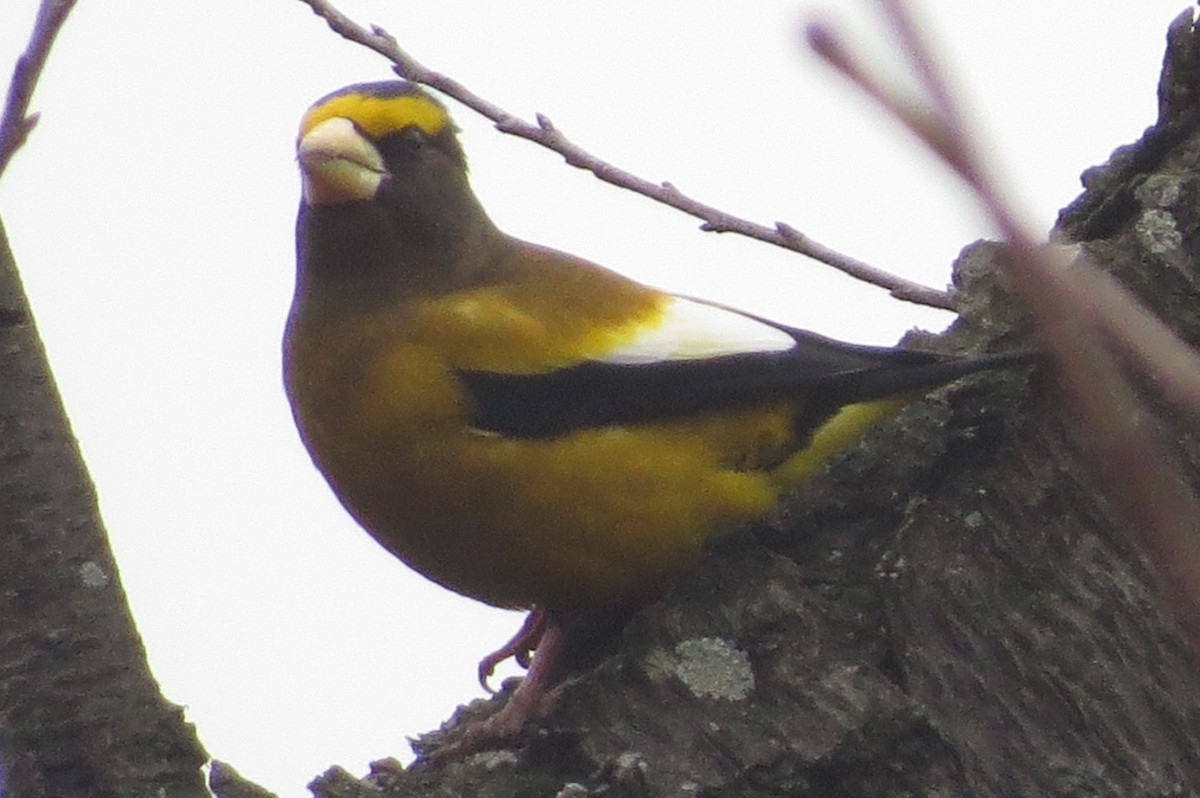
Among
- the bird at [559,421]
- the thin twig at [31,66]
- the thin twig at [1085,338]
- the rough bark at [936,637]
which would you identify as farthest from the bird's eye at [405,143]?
the thin twig at [1085,338]

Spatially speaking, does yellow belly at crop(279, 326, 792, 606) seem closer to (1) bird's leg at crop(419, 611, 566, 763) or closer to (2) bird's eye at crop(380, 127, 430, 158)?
(1) bird's leg at crop(419, 611, 566, 763)

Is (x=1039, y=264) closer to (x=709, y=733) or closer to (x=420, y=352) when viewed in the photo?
(x=709, y=733)

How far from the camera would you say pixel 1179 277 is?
270 cm

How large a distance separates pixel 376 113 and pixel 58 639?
6.29 feet

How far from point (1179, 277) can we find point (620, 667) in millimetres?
1233

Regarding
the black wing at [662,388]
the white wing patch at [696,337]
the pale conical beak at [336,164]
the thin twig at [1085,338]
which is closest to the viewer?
the thin twig at [1085,338]

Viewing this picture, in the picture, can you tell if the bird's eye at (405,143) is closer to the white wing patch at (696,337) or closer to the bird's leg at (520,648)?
the white wing patch at (696,337)

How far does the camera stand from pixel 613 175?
3461 millimetres

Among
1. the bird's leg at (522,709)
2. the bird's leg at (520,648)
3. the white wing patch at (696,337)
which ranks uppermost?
the white wing patch at (696,337)

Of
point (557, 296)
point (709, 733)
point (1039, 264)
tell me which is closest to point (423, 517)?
point (557, 296)

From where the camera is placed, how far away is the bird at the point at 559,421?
3143mm

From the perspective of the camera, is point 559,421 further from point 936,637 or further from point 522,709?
point 936,637

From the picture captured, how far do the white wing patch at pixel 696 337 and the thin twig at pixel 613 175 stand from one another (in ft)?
0.67

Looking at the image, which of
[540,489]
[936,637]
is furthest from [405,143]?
[936,637]
